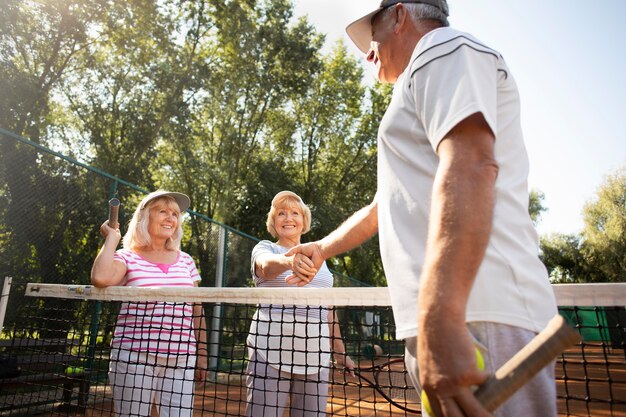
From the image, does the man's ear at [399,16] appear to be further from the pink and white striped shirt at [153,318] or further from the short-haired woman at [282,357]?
the pink and white striped shirt at [153,318]

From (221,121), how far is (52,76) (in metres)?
7.63

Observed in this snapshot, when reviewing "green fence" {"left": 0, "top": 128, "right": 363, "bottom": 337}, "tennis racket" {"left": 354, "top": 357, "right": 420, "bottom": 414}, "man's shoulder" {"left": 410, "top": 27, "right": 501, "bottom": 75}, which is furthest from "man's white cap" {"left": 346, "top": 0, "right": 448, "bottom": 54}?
"green fence" {"left": 0, "top": 128, "right": 363, "bottom": 337}

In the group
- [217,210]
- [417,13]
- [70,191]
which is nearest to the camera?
[417,13]

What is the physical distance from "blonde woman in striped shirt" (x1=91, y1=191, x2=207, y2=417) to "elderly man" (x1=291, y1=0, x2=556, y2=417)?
2.08 meters

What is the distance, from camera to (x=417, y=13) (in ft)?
5.40

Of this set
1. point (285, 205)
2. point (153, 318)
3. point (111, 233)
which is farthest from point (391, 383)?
point (111, 233)

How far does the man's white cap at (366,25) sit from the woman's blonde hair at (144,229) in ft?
7.46

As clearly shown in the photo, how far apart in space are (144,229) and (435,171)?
282 cm

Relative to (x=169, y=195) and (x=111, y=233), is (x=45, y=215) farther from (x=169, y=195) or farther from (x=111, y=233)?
(x=111, y=233)

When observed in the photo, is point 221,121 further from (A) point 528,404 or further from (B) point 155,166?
(A) point 528,404

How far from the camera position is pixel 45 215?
20.6ft

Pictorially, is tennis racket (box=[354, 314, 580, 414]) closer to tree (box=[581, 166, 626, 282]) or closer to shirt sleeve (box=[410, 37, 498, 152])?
shirt sleeve (box=[410, 37, 498, 152])

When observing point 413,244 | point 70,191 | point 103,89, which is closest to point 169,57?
point 103,89

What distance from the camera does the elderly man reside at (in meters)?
1.02
